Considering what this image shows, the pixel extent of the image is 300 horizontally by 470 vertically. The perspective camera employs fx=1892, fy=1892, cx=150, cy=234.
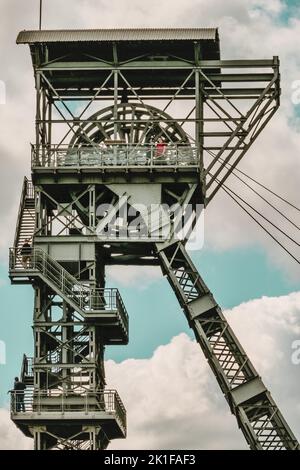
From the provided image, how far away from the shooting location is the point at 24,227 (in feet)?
277

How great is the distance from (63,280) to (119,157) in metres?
6.20

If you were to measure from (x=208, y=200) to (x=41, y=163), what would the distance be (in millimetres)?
7735

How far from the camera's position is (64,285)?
8150 centimetres

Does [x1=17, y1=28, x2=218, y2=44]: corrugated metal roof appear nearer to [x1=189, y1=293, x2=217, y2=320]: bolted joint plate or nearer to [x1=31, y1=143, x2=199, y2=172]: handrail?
[x1=31, y1=143, x2=199, y2=172]: handrail

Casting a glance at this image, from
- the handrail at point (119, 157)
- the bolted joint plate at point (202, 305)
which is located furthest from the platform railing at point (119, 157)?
the bolted joint plate at point (202, 305)

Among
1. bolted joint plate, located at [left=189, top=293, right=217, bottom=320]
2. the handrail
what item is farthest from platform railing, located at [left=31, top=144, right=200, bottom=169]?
bolted joint plate, located at [left=189, top=293, right=217, bottom=320]

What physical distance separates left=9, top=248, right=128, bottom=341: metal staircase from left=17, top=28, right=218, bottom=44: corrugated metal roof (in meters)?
9.70

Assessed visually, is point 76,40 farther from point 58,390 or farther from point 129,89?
point 58,390

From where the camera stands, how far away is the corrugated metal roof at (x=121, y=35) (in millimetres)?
84188

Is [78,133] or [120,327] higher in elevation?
[78,133]

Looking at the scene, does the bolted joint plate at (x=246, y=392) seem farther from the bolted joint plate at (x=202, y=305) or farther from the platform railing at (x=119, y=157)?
the platform railing at (x=119, y=157)

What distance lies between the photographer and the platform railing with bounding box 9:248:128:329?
81.3 m
